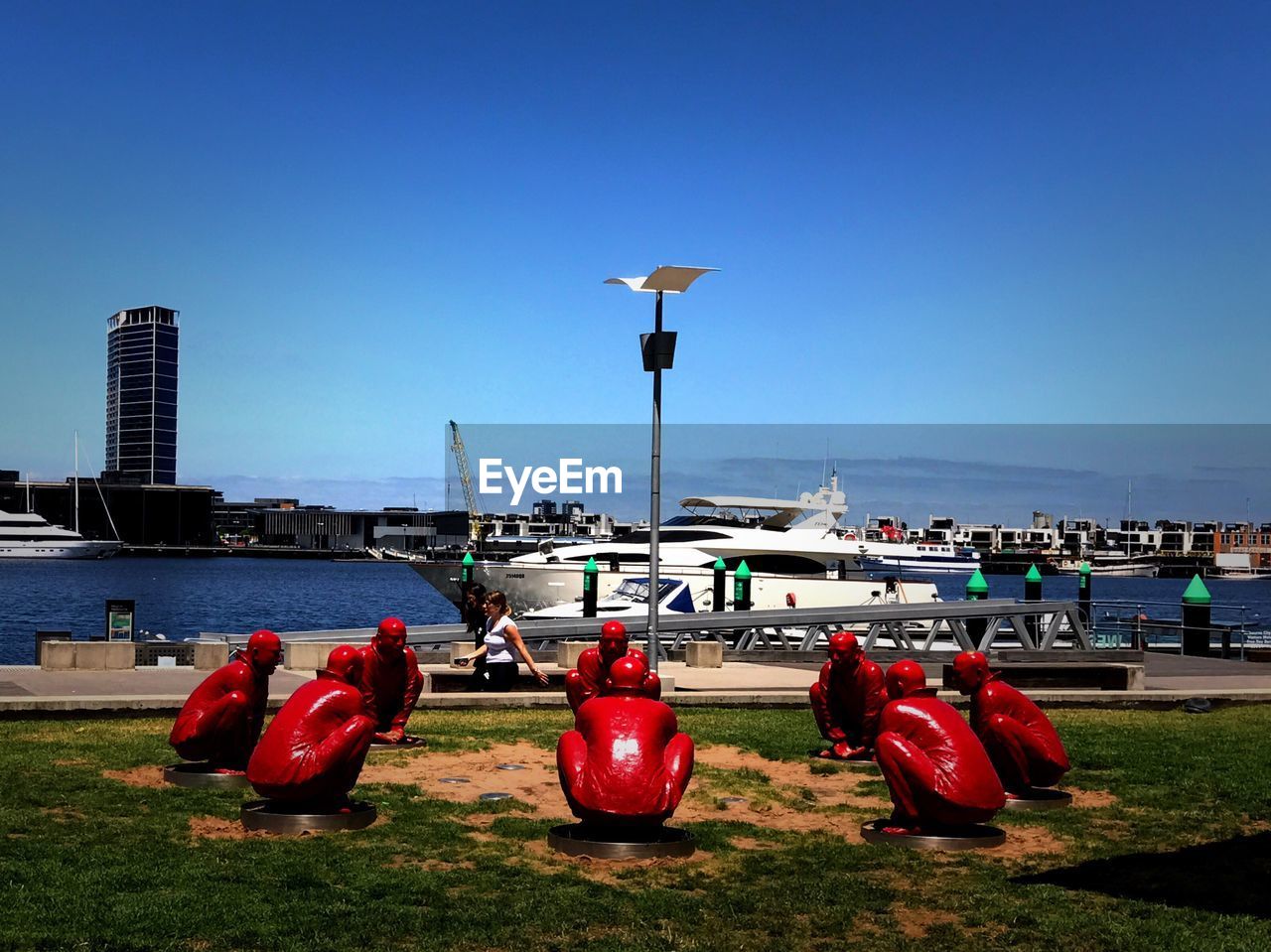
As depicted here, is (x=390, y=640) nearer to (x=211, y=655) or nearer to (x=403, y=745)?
(x=403, y=745)

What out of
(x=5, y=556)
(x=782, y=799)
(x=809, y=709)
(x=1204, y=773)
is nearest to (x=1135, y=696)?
(x=809, y=709)

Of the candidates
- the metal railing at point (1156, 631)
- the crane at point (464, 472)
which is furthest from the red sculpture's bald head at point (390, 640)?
the crane at point (464, 472)

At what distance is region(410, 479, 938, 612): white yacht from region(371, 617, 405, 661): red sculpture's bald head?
36.3 m

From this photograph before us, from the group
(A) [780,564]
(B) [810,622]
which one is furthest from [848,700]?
(A) [780,564]

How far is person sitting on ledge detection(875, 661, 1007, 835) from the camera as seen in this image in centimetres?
956

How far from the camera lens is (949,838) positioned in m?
9.66

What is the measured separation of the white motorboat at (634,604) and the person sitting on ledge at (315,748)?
31436mm

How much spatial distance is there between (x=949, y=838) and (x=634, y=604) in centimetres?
3579

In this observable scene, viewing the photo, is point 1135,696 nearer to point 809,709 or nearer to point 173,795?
point 809,709

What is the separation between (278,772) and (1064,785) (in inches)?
277

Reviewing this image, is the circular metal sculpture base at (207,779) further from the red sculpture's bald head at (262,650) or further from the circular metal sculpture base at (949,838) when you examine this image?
the circular metal sculpture base at (949,838)

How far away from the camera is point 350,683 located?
10547 millimetres

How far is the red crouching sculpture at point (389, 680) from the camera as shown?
1323 cm

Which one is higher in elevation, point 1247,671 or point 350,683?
point 350,683
